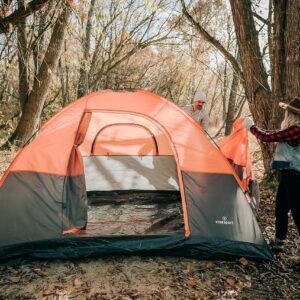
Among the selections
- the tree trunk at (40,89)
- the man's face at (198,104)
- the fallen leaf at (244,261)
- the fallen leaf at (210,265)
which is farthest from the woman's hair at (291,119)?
the tree trunk at (40,89)

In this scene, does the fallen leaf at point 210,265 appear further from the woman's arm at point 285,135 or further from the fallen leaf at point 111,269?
the woman's arm at point 285,135

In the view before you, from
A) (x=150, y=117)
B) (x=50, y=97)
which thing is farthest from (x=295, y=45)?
(x=50, y=97)

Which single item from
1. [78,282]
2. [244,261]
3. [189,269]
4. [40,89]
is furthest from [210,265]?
[40,89]

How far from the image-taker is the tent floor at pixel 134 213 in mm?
3916

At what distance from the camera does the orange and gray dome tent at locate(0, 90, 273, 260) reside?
10.7ft

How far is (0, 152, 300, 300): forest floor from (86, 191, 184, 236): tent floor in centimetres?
42

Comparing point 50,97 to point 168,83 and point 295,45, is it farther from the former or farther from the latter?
point 295,45

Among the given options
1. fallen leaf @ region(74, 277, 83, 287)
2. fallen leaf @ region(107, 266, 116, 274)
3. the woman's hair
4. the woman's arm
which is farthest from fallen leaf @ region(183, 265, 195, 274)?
the woman's hair

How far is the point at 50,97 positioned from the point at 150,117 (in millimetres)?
11090

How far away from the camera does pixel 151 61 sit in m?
17.1

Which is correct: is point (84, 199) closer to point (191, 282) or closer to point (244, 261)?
point (191, 282)

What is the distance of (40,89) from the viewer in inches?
328

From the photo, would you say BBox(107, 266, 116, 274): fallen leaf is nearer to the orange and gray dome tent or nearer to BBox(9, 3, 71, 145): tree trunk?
the orange and gray dome tent

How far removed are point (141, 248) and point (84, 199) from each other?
0.92m
